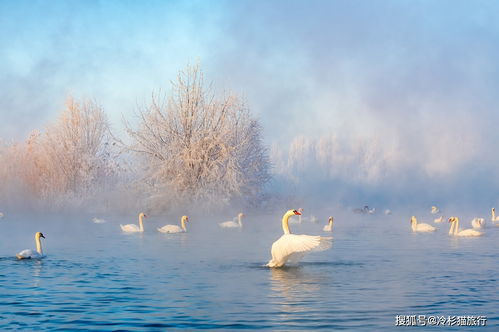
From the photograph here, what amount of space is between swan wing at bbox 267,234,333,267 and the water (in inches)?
12.1

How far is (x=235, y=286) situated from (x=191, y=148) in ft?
104

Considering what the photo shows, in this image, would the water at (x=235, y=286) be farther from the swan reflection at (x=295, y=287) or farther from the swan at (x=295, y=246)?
the swan at (x=295, y=246)

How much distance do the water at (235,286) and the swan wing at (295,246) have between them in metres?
0.31

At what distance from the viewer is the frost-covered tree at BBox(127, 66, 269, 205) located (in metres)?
45.9

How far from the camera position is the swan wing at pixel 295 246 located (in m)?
16.6

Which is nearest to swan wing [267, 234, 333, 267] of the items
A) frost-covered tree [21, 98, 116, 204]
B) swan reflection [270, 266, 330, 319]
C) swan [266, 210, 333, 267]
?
swan [266, 210, 333, 267]

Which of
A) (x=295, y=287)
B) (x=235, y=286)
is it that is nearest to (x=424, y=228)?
(x=295, y=287)

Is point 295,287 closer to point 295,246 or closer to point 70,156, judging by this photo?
point 295,246

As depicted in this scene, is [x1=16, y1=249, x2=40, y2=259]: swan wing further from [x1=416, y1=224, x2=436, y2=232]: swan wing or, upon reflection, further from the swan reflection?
[x1=416, y1=224, x2=436, y2=232]: swan wing

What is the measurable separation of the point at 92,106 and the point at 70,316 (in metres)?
44.0

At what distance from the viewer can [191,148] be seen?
151 ft

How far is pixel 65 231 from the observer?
31594 millimetres

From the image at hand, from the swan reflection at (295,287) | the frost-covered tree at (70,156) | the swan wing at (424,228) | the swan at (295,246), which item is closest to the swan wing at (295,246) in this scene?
the swan at (295,246)

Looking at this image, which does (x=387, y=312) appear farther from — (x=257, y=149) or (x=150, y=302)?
(x=257, y=149)
